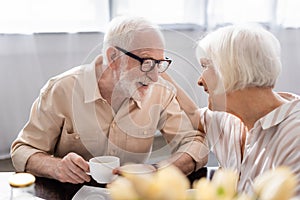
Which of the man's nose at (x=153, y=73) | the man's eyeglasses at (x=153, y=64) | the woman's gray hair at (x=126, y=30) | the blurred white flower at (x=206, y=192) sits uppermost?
the woman's gray hair at (x=126, y=30)

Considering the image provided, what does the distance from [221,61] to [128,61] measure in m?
0.31

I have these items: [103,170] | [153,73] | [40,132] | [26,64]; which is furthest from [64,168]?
[26,64]

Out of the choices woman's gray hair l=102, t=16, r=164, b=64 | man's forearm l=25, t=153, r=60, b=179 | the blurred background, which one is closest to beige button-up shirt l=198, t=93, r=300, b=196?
woman's gray hair l=102, t=16, r=164, b=64

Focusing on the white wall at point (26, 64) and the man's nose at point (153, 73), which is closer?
the man's nose at point (153, 73)

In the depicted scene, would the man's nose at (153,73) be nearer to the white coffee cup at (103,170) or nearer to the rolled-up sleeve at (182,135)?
the rolled-up sleeve at (182,135)

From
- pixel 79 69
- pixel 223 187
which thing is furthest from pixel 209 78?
pixel 223 187

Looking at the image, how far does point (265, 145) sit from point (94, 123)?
57 centimetres

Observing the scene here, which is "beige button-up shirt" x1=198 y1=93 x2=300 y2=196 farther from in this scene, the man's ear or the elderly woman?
the man's ear

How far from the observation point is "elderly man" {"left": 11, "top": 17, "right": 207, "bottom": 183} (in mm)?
1393

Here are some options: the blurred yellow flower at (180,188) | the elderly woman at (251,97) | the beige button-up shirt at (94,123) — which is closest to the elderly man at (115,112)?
the beige button-up shirt at (94,123)

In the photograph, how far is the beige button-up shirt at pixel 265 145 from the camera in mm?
1199

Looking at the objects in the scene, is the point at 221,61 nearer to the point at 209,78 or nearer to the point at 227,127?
the point at 209,78

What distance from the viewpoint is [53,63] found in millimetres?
2727

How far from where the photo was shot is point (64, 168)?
1271 millimetres
